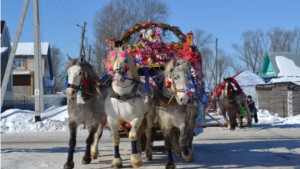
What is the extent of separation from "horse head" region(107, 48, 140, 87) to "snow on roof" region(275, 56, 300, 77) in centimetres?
3186

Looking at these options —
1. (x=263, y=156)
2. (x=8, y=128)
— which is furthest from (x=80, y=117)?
(x=8, y=128)

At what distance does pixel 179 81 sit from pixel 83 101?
2.02 meters

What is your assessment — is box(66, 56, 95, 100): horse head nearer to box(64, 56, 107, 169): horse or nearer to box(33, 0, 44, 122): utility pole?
box(64, 56, 107, 169): horse

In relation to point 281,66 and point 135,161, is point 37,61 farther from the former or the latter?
point 281,66

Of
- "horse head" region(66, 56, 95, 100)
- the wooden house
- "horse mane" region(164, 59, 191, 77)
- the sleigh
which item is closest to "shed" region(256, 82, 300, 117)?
the wooden house

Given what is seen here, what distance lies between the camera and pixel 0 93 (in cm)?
1359

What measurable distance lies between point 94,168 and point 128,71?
2.07 meters

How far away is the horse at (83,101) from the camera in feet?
29.9

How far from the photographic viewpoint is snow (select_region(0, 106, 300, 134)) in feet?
74.5

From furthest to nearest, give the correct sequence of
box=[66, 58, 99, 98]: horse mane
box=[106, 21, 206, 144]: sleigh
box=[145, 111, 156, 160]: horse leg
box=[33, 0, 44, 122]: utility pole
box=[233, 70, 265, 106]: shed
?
box=[233, 70, 265, 106]: shed
box=[33, 0, 44, 122]: utility pole
box=[106, 21, 206, 144]: sleigh
box=[145, 111, 156, 160]: horse leg
box=[66, 58, 99, 98]: horse mane

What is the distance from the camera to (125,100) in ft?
29.9

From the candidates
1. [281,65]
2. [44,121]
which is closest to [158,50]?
[44,121]

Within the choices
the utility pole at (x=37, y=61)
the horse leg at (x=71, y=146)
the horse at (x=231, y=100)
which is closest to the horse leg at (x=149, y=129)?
the horse leg at (x=71, y=146)

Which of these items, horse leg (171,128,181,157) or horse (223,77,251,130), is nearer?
horse leg (171,128,181,157)
